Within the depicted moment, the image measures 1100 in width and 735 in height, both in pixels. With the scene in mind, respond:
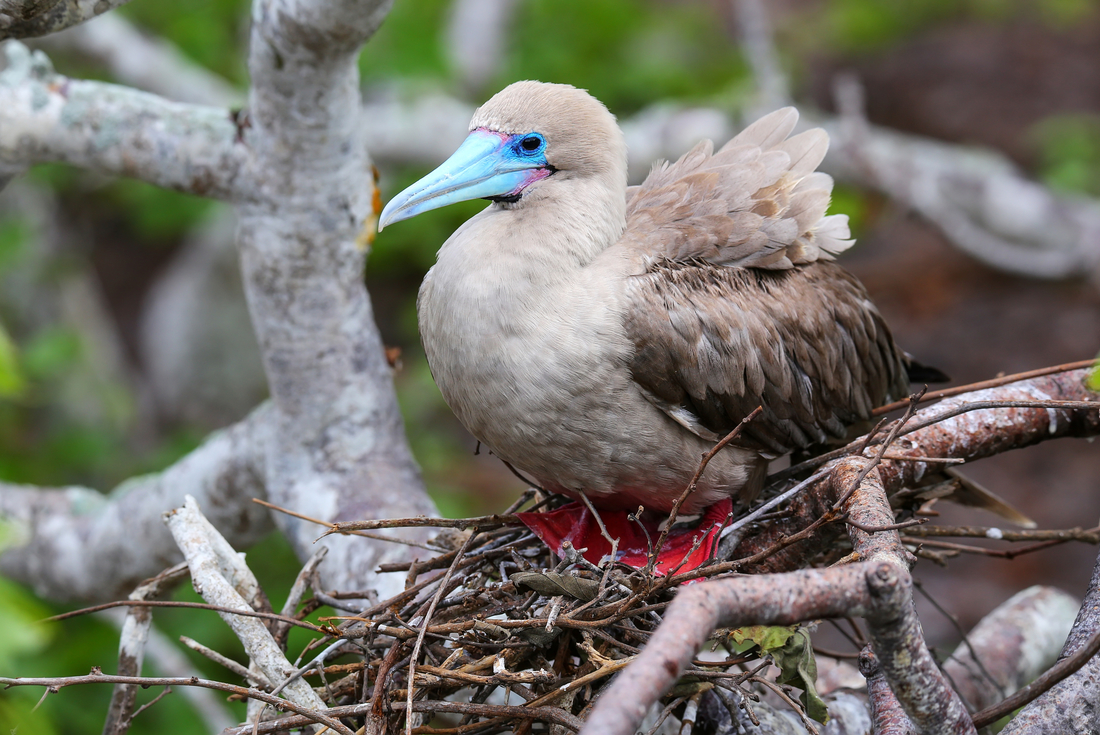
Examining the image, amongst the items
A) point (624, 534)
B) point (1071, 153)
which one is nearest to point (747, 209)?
point (624, 534)

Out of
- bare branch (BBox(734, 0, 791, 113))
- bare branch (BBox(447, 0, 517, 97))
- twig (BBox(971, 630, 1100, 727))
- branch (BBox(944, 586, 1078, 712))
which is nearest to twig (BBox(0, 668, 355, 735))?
twig (BBox(971, 630, 1100, 727))

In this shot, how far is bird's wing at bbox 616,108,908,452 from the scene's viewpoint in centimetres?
274

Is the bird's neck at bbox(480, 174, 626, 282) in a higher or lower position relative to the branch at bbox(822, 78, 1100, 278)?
higher

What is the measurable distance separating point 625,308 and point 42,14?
168 centimetres

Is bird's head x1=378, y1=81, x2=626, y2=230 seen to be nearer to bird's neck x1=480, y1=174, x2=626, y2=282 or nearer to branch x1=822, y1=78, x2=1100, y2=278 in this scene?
bird's neck x1=480, y1=174, x2=626, y2=282

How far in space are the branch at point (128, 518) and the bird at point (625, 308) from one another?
4.38ft

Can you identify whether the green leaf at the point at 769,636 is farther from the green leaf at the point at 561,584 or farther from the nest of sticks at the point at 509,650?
the green leaf at the point at 561,584

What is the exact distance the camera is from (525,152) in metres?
2.82

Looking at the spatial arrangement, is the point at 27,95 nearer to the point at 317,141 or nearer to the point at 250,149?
the point at 250,149

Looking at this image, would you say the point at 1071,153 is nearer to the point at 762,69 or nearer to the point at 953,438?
the point at 762,69

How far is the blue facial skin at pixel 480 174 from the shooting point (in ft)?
8.77

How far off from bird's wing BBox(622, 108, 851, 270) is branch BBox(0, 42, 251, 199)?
149 centimetres

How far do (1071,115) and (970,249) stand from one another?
5053 mm

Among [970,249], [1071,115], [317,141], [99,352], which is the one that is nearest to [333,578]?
[317,141]
